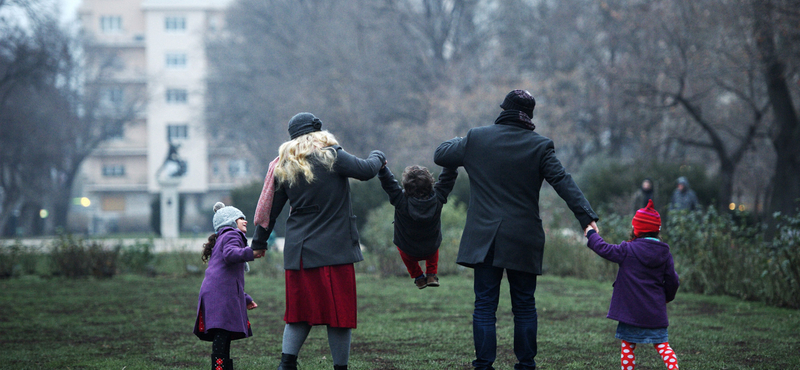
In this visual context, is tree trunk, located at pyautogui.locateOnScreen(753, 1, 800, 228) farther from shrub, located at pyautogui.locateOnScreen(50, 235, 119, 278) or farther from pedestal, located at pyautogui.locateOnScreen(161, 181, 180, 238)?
pedestal, located at pyautogui.locateOnScreen(161, 181, 180, 238)

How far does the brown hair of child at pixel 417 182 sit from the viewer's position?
480 centimetres

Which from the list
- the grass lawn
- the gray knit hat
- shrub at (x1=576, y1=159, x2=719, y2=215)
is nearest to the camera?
the gray knit hat

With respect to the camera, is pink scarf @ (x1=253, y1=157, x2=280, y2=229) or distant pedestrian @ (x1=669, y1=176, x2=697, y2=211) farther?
distant pedestrian @ (x1=669, y1=176, x2=697, y2=211)

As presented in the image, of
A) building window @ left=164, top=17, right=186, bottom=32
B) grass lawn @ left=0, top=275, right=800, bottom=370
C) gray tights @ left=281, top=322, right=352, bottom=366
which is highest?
building window @ left=164, top=17, right=186, bottom=32

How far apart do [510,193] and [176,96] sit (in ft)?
185

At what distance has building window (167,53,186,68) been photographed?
2290 inches

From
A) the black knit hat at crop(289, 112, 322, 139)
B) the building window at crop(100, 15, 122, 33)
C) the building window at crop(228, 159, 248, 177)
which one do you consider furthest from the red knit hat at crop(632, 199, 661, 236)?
the building window at crop(100, 15, 122, 33)

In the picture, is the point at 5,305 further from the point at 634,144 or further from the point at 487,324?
the point at 634,144

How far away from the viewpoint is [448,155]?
4547 mm

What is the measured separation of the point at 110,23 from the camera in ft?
195

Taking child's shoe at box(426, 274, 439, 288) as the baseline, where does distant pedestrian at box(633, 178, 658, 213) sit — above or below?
above

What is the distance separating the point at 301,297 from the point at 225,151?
4524 centimetres

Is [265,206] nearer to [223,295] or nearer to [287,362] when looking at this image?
[223,295]

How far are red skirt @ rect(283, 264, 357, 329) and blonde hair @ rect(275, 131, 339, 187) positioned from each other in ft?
1.76
